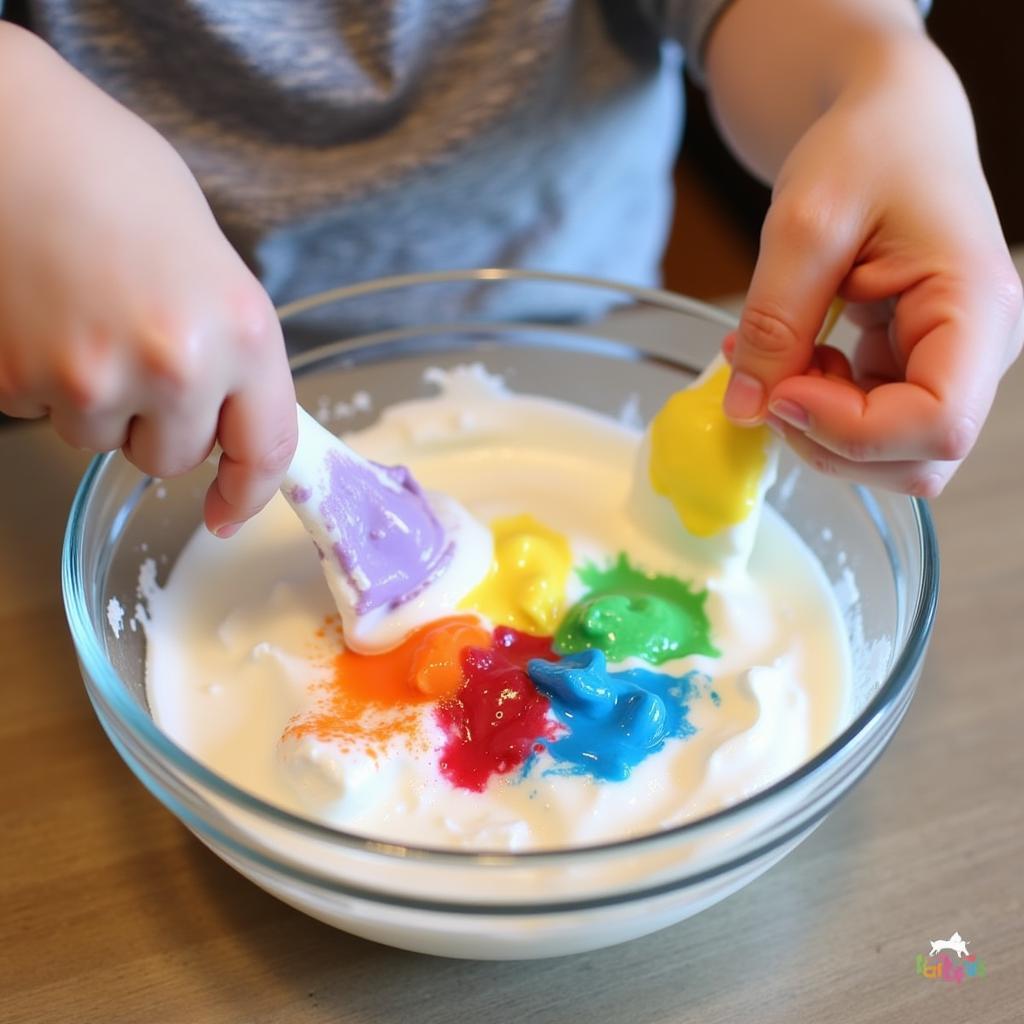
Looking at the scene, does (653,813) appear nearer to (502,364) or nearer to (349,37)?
(502,364)

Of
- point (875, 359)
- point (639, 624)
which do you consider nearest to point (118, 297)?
point (639, 624)

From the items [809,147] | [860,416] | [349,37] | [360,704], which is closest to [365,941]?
[360,704]

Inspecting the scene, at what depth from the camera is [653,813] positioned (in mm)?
573

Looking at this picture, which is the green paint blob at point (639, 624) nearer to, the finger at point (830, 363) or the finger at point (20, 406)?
the finger at point (830, 363)

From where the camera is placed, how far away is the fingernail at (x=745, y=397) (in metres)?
0.64

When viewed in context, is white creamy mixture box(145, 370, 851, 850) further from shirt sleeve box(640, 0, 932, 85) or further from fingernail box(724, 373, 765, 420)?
shirt sleeve box(640, 0, 932, 85)

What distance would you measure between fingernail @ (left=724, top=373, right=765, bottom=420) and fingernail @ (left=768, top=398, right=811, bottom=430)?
0.02 m

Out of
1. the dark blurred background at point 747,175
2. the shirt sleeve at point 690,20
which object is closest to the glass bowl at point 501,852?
the shirt sleeve at point 690,20

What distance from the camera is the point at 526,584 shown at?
0.69 meters

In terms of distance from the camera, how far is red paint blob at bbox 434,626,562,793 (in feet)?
1.93

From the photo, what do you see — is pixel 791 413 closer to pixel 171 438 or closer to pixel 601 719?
pixel 601 719

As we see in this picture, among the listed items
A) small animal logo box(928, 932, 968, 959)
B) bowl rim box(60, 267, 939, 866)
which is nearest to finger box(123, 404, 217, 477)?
bowl rim box(60, 267, 939, 866)

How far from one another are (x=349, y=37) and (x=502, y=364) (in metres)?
0.29

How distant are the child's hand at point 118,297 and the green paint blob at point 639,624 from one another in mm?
228
